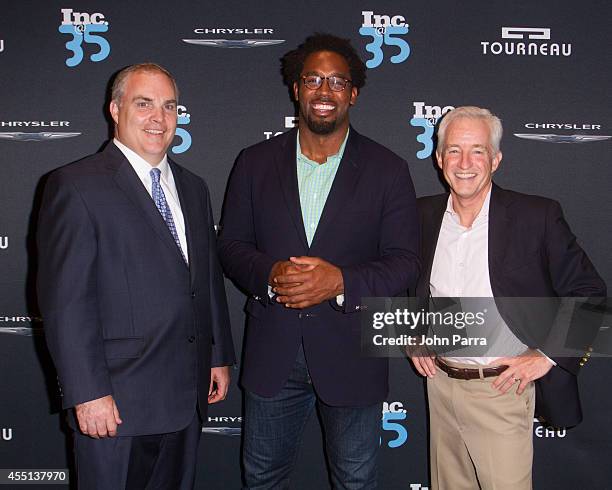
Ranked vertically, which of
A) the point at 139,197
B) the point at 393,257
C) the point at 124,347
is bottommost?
the point at 124,347

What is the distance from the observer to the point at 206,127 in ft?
10.1

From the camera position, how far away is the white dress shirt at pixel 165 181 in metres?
2.06

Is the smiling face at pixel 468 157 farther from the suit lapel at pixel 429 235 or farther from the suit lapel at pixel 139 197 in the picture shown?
the suit lapel at pixel 139 197

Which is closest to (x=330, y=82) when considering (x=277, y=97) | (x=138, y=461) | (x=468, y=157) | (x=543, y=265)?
(x=468, y=157)

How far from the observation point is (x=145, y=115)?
2062 millimetres

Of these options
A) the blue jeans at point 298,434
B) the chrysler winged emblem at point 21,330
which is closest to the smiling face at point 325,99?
the blue jeans at point 298,434

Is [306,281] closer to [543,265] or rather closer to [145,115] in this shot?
[145,115]

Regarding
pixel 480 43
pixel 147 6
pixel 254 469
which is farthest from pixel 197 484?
pixel 480 43

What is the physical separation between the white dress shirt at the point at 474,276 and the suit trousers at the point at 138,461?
1.07m

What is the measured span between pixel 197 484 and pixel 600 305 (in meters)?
2.24

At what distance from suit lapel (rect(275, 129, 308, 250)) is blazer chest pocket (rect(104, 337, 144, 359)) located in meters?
0.70

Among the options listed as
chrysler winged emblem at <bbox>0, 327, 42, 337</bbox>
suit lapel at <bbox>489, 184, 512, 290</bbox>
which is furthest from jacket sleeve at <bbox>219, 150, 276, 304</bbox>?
chrysler winged emblem at <bbox>0, 327, 42, 337</bbox>

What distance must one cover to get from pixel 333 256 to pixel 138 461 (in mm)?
996

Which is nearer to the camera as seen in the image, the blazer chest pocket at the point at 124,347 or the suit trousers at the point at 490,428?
the blazer chest pocket at the point at 124,347
